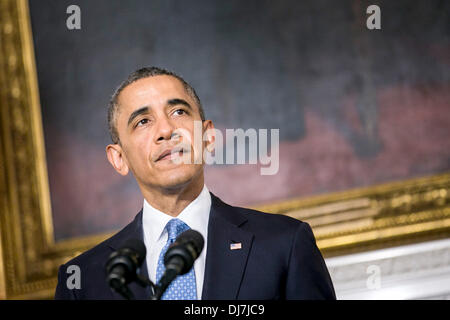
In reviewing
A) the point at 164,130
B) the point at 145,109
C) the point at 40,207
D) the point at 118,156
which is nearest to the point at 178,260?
the point at 164,130

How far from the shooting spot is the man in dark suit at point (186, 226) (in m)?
1.50

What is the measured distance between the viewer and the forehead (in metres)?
1.63

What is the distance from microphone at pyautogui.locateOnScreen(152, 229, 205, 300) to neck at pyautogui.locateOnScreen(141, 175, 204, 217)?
1.42 feet

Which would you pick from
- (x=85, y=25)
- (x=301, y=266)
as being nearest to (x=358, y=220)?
(x=301, y=266)

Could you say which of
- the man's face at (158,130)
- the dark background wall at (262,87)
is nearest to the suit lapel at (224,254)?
the man's face at (158,130)

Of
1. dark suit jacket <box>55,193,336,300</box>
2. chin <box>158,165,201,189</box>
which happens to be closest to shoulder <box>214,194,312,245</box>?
dark suit jacket <box>55,193,336,300</box>

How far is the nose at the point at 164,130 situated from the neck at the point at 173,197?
0.15 meters

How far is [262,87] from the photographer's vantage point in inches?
128

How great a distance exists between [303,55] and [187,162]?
1944 mm

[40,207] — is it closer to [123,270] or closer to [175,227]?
[175,227]

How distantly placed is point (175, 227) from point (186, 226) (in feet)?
0.11

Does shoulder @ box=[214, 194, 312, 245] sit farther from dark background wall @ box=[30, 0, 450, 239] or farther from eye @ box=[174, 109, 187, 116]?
dark background wall @ box=[30, 0, 450, 239]

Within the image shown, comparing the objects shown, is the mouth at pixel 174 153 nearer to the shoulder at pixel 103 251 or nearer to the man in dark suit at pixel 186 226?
the man in dark suit at pixel 186 226

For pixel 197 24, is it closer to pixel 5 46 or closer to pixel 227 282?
pixel 5 46
